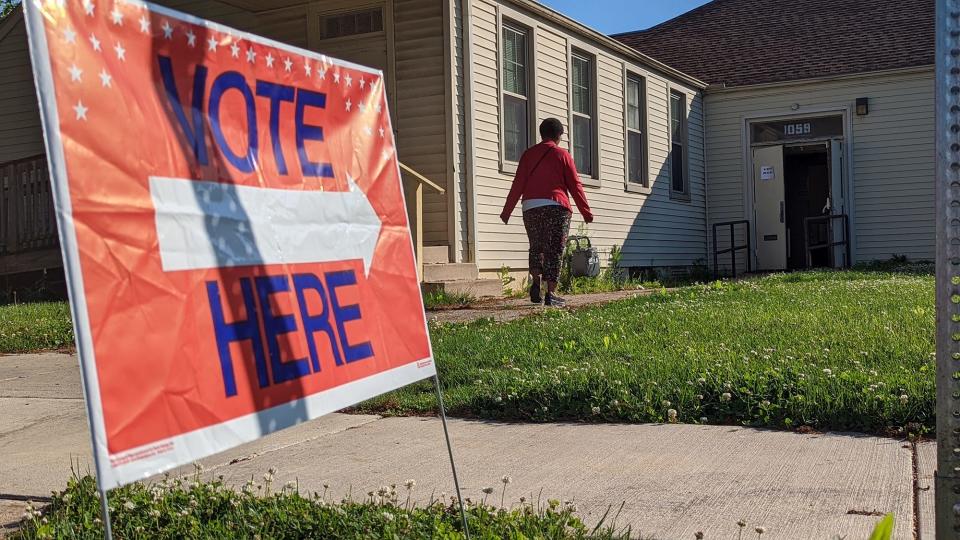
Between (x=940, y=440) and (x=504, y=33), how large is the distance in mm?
11931

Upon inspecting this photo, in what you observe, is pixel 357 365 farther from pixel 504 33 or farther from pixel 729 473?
pixel 504 33

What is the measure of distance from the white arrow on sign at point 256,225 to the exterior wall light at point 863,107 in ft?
62.3

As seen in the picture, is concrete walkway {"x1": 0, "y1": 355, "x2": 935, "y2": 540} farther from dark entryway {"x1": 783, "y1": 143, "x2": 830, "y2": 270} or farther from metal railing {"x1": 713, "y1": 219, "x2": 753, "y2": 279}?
dark entryway {"x1": 783, "y1": 143, "x2": 830, "y2": 270}

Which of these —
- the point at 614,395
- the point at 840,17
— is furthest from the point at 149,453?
the point at 840,17

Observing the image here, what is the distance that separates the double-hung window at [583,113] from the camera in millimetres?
15782

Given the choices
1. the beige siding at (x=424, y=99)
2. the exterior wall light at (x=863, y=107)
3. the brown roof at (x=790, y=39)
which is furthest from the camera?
the brown roof at (x=790, y=39)

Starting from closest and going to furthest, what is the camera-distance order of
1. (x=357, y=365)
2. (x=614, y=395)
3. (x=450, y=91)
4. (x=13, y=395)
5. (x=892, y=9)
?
(x=357, y=365) → (x=614, y=395) → (x=13, y=395) → (x=450, y=91) → (x=892, y=9)

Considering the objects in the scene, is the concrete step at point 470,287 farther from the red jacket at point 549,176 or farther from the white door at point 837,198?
the white door at point 837,198

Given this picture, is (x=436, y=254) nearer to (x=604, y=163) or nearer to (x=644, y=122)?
(x=604, y=163)

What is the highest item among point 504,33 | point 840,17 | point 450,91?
point 840,17

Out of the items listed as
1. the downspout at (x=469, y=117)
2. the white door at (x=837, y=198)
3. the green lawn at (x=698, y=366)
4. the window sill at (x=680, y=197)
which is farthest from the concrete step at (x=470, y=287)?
the white door at (x=837, y=198)

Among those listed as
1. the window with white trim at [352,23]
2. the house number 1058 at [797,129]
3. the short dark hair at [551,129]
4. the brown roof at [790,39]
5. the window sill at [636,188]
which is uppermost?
the brown roof at [790,39]

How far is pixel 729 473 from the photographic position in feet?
12.8

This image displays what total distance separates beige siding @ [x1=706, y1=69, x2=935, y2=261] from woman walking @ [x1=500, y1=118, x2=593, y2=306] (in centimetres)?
1153
